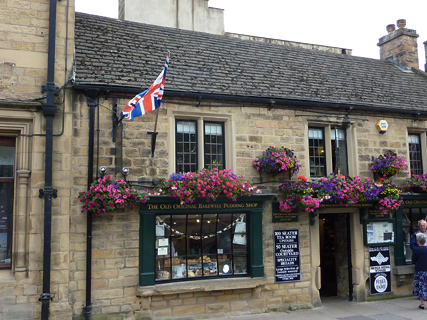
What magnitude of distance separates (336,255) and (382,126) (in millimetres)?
3622

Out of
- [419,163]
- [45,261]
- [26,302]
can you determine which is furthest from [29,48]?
[419,163]

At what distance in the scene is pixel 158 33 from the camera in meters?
11.2

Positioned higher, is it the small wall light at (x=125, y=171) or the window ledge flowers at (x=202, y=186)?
the small wall light at (x=125, y=171)

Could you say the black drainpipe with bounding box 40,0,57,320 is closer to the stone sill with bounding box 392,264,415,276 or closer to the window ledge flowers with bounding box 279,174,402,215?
the window ledge flowers with bounding box 279,174,402,215

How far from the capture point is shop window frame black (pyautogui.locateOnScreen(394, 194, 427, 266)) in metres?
10.3

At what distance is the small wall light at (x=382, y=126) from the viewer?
10391 millimetres

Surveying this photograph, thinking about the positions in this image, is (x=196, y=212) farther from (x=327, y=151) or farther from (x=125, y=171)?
(x=327, y=151)

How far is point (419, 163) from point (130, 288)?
8.35 metres

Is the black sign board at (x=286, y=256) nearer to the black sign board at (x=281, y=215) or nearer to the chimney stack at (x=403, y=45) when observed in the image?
the black sign board at (x=281, y=215)

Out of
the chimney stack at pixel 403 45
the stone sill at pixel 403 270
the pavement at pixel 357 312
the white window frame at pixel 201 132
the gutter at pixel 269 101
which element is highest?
the chimney stack at pixel 403 45

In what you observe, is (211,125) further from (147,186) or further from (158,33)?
(158,33)

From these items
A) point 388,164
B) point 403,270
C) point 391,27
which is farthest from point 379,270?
point 391,27

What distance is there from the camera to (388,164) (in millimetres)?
10008

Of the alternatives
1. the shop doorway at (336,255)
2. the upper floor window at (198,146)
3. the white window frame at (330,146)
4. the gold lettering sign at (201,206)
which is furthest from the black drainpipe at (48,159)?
the shop doorway at (336,255)
